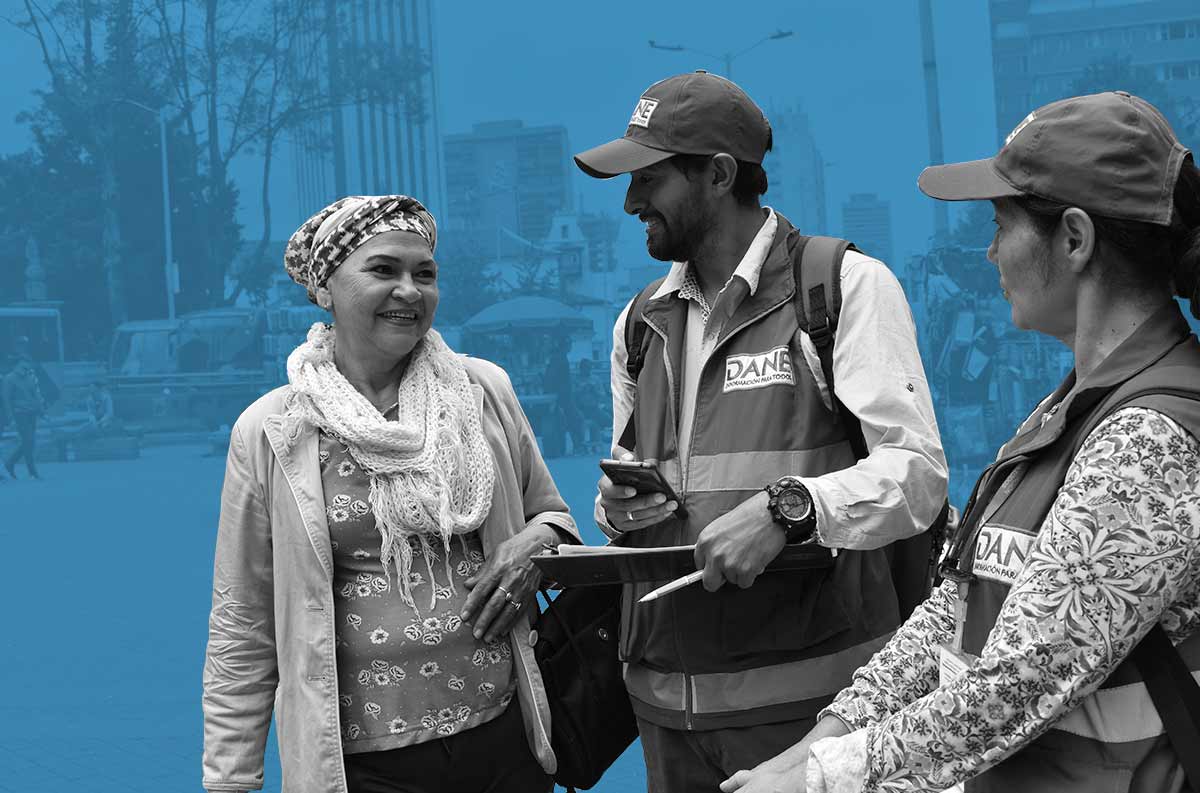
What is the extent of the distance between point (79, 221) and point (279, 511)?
6624 millimetres

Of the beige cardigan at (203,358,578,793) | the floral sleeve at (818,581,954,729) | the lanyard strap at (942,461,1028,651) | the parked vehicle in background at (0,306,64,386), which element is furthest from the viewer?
the parked vehicle in background at (0,306,64,386)

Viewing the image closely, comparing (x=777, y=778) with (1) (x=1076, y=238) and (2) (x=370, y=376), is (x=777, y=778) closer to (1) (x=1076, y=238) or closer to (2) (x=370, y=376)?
(1) (x=1076, y=238)

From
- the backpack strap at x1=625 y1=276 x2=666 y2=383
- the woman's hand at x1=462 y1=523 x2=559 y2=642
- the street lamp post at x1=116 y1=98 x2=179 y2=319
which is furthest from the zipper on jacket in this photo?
the street lamp post at x1=116 y1=98 x2=179 y2=319

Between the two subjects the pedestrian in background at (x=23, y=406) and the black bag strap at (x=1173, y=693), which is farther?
the pedestrian in background at (x=23, y=406)

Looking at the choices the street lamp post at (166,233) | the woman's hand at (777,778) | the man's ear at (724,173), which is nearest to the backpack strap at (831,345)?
the man's ear at (724,173)

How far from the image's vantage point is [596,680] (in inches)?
104

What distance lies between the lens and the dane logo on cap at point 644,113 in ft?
8.10

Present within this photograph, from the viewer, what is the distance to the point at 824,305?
228 centimetres

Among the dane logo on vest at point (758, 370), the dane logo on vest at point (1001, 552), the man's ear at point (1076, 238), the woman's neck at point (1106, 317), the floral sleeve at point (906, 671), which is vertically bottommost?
the floral sleeve at point (906, 671)

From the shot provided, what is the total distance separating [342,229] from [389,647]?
0.87 meters

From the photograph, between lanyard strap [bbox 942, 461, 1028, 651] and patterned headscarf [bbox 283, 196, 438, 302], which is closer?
lanyard strap [bbox 942, 461, 1028, 651]

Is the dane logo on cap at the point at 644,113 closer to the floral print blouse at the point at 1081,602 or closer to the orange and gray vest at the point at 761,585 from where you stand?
the orange and gray vest at the point at 761,585

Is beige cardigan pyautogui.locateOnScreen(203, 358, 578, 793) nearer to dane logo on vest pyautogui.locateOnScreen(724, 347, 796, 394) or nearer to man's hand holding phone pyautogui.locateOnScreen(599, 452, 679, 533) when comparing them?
man's hand holding phone pyautogui.locateOnScreen(599, 452, 679, 533)

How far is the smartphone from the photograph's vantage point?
225cm
